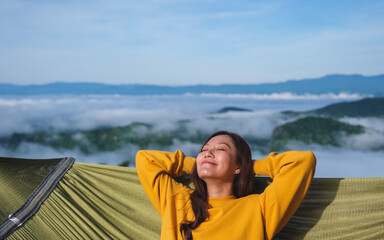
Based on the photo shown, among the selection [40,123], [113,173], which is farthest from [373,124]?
[113,173]

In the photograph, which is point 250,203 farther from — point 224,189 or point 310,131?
point 310,131

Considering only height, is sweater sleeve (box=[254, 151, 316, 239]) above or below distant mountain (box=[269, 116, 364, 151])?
above

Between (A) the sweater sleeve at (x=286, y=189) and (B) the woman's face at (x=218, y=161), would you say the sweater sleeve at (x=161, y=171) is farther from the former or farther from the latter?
(A) the sweater sleeve at (x=286, y=189)

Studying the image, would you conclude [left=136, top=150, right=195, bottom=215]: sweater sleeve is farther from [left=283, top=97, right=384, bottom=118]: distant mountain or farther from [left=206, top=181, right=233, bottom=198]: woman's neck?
[left=283, top=97, right=384, bottom=118]: distant mountain

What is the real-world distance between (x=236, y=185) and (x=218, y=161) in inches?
5.7

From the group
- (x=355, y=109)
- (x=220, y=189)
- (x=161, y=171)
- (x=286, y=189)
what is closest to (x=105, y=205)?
(x=161, y=171)

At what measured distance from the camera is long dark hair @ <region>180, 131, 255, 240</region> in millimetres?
1578

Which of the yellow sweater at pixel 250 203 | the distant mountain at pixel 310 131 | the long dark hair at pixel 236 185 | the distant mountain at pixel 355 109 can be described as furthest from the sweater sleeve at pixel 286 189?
the distant mountain at pixel 310 131

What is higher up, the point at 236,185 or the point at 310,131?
the point at 236,185

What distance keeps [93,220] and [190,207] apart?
0.66 m

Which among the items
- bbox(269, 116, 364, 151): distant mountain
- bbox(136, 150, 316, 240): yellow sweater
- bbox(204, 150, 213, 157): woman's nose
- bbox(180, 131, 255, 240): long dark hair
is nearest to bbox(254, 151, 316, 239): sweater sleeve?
bbox(136, 150, 316, 240): yellow sweater

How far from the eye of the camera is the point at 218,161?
1.60 m

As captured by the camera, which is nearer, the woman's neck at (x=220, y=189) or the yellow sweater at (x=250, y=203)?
the yellow sweater at (x=250, y=203)

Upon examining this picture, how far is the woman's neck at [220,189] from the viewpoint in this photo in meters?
1.64
